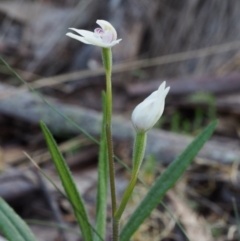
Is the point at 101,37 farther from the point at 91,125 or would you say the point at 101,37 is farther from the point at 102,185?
the point at 91,125

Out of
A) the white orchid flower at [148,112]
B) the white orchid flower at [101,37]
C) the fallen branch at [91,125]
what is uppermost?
the white orchid flower at [101,37]

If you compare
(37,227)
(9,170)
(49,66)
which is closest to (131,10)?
(49,66)

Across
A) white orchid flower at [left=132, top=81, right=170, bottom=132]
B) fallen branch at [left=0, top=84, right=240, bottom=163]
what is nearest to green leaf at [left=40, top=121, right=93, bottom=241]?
white orchid flower at [left=132, top=81, right=170, bottom=132]

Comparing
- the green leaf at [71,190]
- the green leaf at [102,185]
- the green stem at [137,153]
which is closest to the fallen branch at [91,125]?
the green leaf at [102,185]

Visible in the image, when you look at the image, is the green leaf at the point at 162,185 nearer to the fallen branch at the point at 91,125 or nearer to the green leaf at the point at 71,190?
the green leaf at the point at 71,190

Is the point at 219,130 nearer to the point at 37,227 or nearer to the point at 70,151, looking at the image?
the point at 70,151
